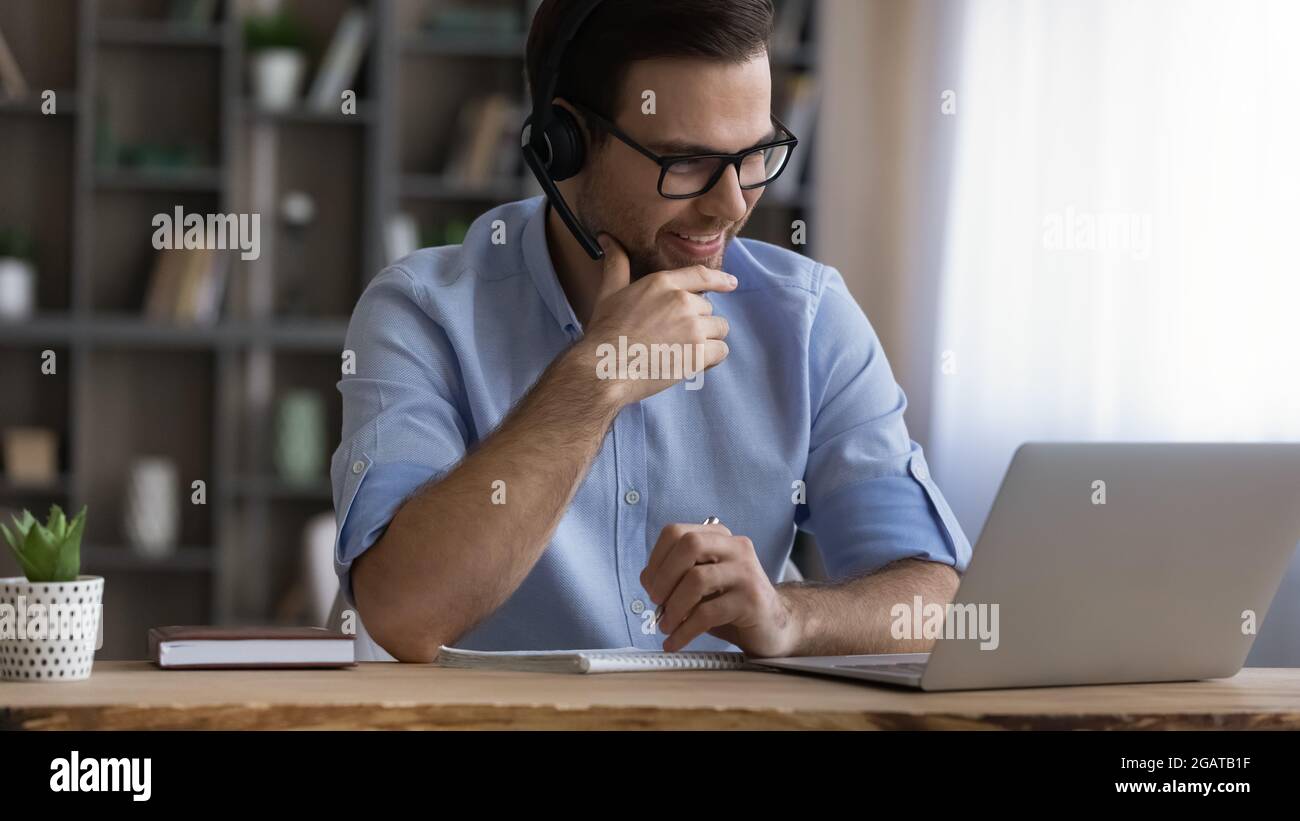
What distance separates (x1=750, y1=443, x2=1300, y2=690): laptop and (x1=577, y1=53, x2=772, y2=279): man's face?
0.63m

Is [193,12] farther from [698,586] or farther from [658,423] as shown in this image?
[698,586]

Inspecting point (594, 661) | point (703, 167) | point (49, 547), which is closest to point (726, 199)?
point (703, 167)

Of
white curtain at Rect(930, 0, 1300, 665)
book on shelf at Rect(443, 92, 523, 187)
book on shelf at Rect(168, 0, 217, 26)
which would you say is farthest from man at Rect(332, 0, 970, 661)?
book on shelf at Rect(168, 0, 217, 26)

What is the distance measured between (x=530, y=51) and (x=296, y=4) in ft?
8.99

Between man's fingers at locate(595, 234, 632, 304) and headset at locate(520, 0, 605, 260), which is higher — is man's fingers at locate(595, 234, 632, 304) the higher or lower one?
the lower one

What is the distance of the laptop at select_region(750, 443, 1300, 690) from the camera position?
0.93 metres

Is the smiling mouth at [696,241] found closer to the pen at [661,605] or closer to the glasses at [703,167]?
the glasses at [703,167]

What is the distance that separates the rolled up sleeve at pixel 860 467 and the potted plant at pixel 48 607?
2.52ft

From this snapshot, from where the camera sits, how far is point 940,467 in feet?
12.3

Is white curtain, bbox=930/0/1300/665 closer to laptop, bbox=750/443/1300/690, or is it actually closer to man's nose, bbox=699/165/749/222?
man's nose, bbox=699/165/749/222

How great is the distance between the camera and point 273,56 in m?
3.92

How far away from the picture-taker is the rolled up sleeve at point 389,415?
4.48 feet
